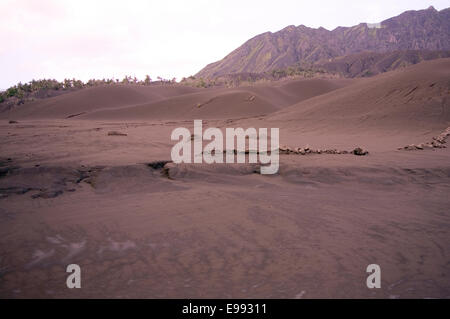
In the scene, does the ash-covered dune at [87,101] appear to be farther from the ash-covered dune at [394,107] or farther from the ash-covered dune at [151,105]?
the ash-covered dune at [394,107]

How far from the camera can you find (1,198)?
3828mm

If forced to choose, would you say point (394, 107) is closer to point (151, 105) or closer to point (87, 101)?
point (151, 105)

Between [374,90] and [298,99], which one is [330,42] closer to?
[298,99]

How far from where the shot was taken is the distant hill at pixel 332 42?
8512 centimetres

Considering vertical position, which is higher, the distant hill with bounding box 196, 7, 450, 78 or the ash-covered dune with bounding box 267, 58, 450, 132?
the distant hill with bounding box 196, 7, 450, 78

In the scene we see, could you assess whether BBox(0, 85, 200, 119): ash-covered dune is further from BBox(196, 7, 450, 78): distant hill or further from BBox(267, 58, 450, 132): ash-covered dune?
BBox(196, 7, 450, 78): distant hill

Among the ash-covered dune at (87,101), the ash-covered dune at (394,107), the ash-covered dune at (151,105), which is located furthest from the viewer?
the ash-covered dune at (87,101)

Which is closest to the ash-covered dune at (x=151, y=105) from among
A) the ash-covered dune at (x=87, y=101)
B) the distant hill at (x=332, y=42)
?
the ash-covered dune at (x=87, y=101)

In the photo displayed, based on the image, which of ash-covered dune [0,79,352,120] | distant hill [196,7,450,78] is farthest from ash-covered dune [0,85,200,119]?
distant hill [196,7,450,78]

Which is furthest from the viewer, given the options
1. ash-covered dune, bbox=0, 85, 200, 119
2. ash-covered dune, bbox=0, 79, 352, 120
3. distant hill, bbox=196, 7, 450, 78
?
distant hill, bbox=196, 7, 450, 78

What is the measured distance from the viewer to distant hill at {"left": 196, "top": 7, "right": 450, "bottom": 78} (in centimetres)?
8512

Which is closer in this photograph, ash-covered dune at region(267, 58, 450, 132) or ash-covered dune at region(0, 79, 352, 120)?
ash-covered dune at region(267, 58, 450, 132)

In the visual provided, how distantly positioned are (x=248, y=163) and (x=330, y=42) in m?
109

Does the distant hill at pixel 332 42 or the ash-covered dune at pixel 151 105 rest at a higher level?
the distant hill at pixel 332 42
